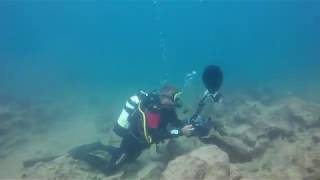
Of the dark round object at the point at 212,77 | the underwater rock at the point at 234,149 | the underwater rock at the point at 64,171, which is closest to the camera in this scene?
the dark round object at the point at 212,77

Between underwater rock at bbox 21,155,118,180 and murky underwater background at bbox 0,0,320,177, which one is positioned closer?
underwater rock at bbox 21,155,118,180

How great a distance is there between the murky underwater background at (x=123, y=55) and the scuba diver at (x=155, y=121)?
346cm

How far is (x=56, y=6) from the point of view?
119 metres

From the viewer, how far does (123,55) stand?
3415 inches

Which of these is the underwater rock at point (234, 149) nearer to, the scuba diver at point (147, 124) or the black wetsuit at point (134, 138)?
the scuba diver at point (147, 124)

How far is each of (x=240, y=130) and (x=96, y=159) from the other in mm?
3587

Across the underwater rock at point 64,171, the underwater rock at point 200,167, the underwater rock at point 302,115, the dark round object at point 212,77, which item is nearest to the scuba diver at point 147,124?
the underwater rock at point 64,171

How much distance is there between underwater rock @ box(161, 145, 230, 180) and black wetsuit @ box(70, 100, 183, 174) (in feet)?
4.17

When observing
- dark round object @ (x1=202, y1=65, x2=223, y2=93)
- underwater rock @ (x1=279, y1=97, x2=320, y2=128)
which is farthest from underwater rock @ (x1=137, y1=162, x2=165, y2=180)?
underwater rock @ (x1=279, y1=97, x2=320, y2=128)

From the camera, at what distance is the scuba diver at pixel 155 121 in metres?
7.55

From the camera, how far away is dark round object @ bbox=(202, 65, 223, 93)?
7113mm

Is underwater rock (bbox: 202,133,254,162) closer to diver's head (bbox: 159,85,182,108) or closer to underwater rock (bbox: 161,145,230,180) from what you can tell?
diver's head (bbox: 159,85,182,108)

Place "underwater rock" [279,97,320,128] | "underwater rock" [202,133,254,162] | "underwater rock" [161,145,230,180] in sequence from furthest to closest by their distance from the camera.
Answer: "underwater rock" [279,97,320,128] → "underwater rock" [202,133,254,162] → "underwater rock" [161,145,230,180]

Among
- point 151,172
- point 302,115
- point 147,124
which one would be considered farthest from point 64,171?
point 302,115
